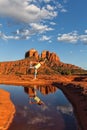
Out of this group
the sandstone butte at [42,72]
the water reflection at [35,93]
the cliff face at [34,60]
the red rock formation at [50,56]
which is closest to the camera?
the water reflection at [35,93]

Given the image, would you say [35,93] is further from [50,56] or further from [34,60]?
[50,56]

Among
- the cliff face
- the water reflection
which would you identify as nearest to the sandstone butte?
the cliff face

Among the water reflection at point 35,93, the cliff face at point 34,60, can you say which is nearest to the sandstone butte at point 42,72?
the cliff face at point 34,60

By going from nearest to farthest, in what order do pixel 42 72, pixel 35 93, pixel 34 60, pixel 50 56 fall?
pixel 35 93 → pixel 42 72 → pixel 34 60 → pixel 50 56

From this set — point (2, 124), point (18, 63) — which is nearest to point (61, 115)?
point (2, 124)

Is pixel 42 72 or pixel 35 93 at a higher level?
pixel 42 72

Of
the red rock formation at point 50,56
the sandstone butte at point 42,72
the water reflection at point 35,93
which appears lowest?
the water reflection at point 35,93

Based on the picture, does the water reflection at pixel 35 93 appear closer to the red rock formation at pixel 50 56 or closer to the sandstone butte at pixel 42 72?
the sandstone butte at pixel 42 72

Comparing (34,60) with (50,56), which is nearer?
(34,60)

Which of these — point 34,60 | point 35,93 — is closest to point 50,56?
point 34,60

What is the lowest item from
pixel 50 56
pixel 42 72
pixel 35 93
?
pixel 35 93

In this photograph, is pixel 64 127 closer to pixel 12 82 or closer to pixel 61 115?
pixel 61 115

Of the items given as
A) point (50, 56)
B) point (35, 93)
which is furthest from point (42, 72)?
point (35, 93)

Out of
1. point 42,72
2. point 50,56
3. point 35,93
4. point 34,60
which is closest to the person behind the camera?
point 35,93
